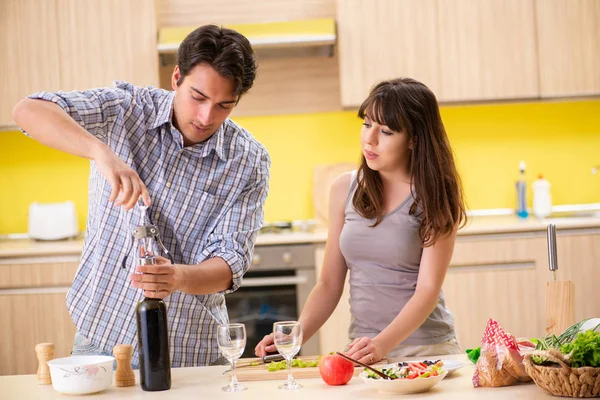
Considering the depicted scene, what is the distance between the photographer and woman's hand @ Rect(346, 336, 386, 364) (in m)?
1.96

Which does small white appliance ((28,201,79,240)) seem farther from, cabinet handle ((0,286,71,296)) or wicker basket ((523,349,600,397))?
wicker basket ((523,349,600,397))

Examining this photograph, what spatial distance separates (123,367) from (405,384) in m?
0.65

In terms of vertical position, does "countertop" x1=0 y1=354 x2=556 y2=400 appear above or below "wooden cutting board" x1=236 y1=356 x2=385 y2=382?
below

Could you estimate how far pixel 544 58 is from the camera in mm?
4426

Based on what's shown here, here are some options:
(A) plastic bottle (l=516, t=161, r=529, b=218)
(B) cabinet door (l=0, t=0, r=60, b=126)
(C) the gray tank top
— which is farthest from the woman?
(B) cabinet door (l=0, t=0, r=60, b=126)

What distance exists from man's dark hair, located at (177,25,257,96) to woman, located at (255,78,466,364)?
41 cm

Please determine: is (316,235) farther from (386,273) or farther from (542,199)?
(386,273)

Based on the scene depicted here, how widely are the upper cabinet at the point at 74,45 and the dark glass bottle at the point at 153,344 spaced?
2838 mm

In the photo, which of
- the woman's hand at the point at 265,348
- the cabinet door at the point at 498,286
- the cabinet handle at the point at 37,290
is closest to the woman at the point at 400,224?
the woman's hand at the point at 265,348

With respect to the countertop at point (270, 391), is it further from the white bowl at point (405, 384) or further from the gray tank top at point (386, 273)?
the gray tank top at point (386, 273)

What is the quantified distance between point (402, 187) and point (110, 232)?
844 millimetres

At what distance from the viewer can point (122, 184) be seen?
1.78m

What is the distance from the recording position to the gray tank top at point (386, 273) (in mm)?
2305

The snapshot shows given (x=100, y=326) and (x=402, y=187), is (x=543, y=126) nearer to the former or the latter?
(x=402, y=187)
